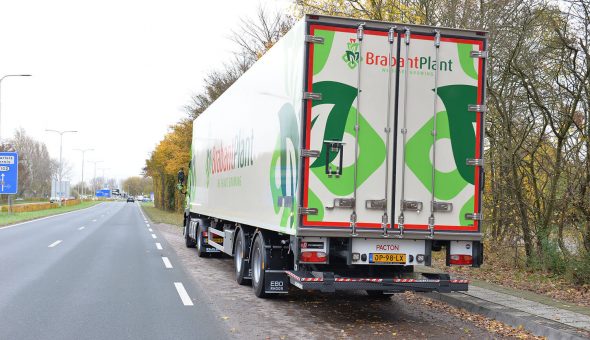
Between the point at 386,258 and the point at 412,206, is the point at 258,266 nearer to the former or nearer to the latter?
the point at 386,258

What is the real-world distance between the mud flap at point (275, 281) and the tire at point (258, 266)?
127 mm

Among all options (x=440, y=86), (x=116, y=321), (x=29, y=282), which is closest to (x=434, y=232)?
(x=440, y=86)

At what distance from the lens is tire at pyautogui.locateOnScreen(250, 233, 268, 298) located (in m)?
8.62

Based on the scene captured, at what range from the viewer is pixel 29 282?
398 inches

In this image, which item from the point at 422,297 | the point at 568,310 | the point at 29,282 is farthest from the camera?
the point at 29,282

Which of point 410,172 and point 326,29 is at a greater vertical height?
point 326,29

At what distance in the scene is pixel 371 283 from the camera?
7.20 m

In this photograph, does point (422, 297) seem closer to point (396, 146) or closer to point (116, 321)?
point (396, 146)

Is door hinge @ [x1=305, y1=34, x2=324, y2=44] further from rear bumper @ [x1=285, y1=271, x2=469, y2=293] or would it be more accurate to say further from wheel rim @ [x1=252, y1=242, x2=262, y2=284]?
wheel rim @ [x1=252, y1=242, x2=262, y2=284]

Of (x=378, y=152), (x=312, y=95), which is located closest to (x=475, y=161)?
(x=378, y=152)

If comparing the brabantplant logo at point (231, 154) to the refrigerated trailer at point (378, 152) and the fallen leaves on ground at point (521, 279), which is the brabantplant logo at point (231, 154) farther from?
the fallen leaves on ground at point (521, 279)

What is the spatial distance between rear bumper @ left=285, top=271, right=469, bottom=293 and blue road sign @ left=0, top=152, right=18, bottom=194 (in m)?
33.5

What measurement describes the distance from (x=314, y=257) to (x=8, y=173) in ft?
113

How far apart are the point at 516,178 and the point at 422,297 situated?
429cm
